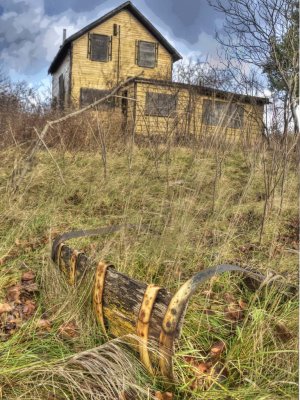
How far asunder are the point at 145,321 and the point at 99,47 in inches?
882

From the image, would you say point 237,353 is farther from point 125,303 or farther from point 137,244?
point 137,244

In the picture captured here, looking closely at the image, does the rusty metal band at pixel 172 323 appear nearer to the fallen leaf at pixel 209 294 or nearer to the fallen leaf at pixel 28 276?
the fallen leaf at pixel 209 294

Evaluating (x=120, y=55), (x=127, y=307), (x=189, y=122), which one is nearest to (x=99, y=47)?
(x=120, y=55)

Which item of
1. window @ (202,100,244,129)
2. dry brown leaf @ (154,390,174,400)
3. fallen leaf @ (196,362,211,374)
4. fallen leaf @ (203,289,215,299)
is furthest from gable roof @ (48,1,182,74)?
dry brown leaf @ (154,390,174,400)

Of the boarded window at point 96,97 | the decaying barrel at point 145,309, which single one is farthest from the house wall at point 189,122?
the decaying barrel at point 145,309

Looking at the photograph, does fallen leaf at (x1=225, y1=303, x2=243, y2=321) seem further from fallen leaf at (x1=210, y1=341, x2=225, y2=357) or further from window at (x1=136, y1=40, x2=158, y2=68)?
window at (x1=136, y1=40, x2=158, y2=68)

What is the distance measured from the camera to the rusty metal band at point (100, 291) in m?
2.32

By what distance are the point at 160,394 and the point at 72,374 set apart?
429mm

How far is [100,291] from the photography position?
2322 mm

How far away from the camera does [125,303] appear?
7.01 feet

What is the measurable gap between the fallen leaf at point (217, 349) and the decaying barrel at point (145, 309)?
0.32 m

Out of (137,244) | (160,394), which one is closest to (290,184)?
(137,244)

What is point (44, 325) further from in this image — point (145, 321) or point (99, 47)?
point (99, 47)

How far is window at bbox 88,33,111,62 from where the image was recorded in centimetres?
2214
